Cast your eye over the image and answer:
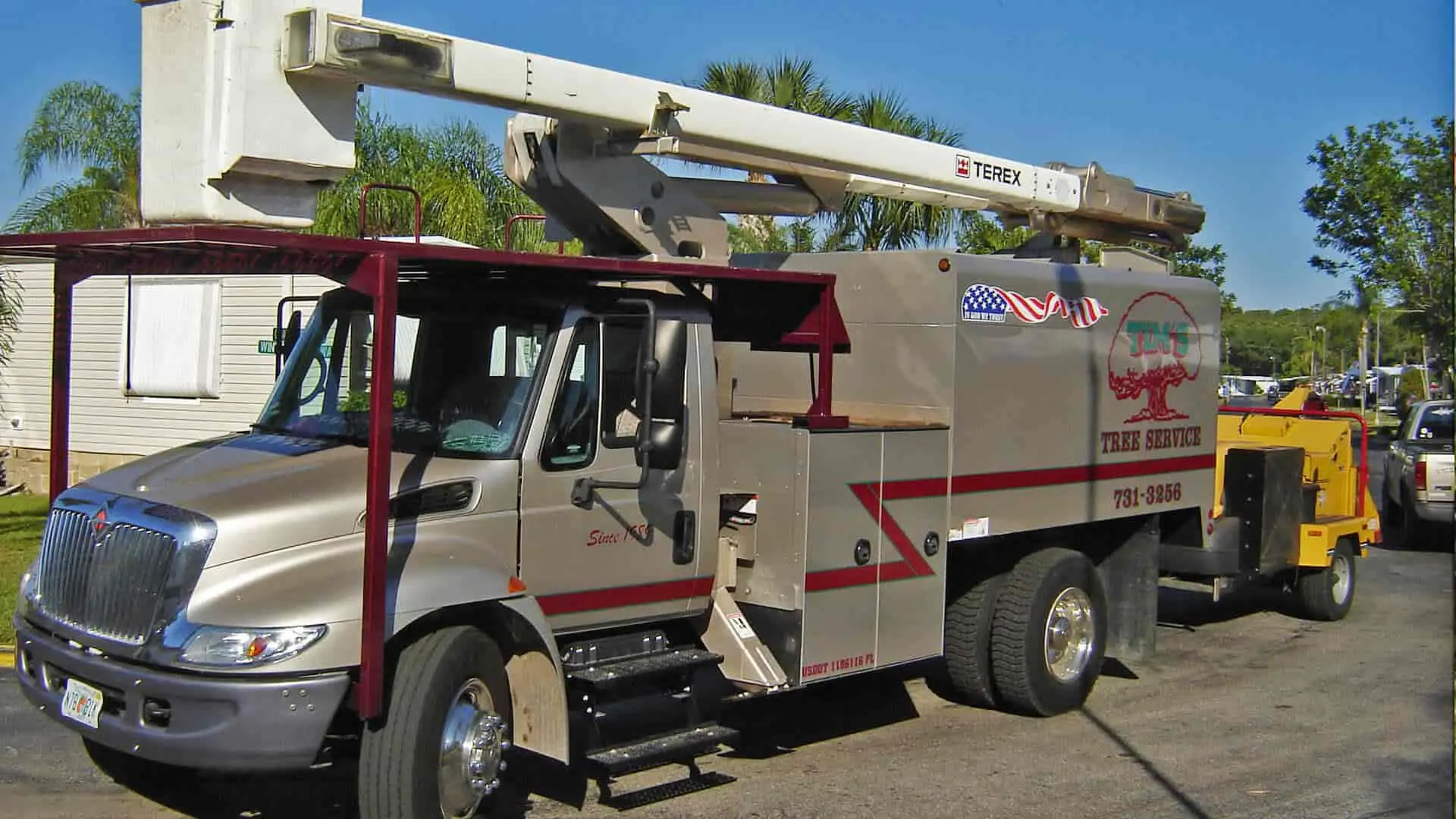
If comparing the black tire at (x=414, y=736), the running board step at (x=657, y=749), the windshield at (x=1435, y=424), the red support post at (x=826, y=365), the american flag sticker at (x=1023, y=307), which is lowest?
the running board step at (x=657, y=749)

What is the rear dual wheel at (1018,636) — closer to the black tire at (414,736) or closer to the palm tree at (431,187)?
the black tire at (414,736)

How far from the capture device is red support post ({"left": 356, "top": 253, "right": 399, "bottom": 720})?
5551mm

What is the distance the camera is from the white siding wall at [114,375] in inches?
709

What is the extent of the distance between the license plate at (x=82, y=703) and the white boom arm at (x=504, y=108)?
196 centimetres

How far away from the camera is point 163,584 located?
568cm

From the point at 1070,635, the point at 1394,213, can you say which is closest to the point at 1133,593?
the point at 1070,635

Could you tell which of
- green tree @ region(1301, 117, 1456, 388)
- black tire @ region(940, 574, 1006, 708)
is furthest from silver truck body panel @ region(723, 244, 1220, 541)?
green tree @ region(1301, 117, 1456, 388)

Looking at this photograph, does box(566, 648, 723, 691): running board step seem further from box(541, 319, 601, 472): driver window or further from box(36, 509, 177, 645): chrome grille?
box(36, 509, 177, 645): chrome grille

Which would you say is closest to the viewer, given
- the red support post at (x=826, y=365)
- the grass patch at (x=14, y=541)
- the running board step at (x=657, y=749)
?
the running board step at (x=657, y=749)

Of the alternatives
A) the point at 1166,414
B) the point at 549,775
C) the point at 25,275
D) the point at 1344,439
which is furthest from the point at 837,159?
the point at 25,275

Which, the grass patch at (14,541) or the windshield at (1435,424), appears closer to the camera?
the grass patch at (14,541)

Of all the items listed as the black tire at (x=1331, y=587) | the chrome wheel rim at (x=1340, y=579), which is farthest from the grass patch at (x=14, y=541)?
the chrome wheel rim at (x=1340, y=579)

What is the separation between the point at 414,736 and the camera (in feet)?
19.1

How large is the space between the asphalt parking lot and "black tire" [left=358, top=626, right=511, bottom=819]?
126 centimetres
